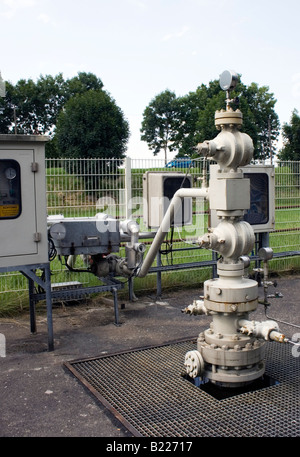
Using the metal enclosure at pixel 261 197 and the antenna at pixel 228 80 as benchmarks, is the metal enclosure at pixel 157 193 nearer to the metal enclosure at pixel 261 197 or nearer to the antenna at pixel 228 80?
the metal enclosure at pixel 261 197

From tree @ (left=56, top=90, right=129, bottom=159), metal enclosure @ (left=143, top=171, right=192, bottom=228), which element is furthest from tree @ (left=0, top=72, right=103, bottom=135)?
metal enclosure @ (left=143, top=171, right=192, bottom=228)

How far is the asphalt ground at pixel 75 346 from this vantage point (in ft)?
11.0

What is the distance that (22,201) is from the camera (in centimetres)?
468

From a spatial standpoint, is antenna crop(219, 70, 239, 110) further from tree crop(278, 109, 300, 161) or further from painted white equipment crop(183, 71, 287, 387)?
tree crop(278, 109, 300, 161)

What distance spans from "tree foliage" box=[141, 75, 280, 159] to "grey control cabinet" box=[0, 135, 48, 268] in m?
25.2

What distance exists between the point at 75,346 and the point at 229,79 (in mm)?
2985

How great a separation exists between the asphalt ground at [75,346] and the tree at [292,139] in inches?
874

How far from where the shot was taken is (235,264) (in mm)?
3848

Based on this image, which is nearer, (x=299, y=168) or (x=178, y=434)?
(x=178, y=434)

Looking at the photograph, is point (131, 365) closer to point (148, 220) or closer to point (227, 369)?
point (227, 369)

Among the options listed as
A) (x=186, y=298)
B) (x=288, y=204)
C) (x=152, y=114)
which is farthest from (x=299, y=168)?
(x=152, y=114)

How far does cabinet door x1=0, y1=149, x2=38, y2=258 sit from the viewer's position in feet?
15.1
